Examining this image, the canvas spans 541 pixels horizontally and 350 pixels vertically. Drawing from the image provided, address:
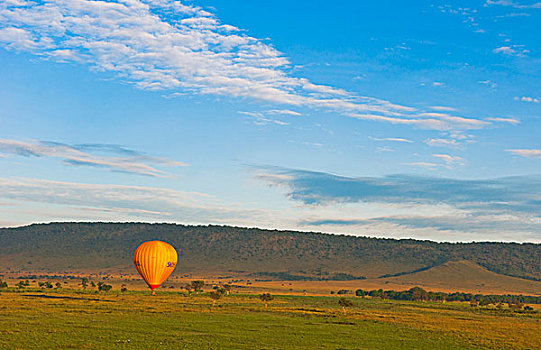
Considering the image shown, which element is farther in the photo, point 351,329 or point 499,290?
point 499,290

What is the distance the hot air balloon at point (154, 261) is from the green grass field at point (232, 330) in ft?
31.2

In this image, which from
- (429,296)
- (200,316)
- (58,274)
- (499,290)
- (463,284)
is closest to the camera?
(200,316)

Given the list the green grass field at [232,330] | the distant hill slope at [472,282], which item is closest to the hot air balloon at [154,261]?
the green grass field at [232,330]

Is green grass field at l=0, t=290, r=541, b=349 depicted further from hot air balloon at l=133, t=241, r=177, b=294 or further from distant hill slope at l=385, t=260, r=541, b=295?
distant hill slope at l=385, t=260, r=541, b=295

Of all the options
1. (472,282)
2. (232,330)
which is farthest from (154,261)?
(472,282)

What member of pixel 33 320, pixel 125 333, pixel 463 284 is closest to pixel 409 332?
pixel 125 333

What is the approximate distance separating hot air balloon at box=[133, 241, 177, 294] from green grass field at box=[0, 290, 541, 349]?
9.52 m

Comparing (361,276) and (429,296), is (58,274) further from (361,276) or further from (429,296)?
(429,296)

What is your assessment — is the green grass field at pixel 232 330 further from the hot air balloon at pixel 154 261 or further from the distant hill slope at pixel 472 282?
the distant hill slope at pixel 472 282

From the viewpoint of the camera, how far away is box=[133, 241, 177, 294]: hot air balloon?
3322 inches

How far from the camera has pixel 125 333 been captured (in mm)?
48594

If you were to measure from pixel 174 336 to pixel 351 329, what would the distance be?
17921mm

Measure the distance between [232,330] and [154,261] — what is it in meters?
33.7

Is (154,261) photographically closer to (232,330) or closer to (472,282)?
(232,330)
